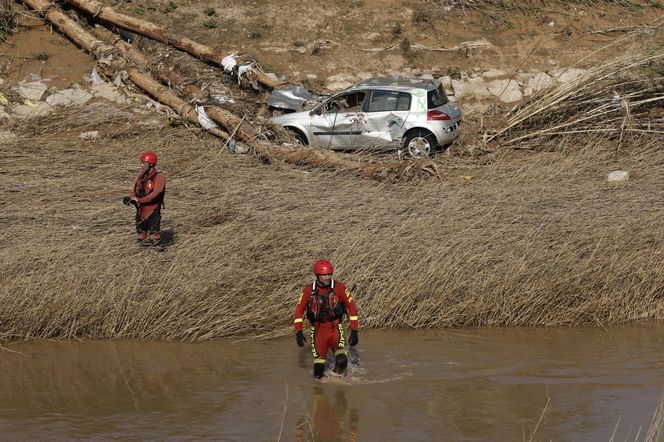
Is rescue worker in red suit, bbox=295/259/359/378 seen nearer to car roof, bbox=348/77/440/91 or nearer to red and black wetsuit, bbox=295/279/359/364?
red and black wetsuit, bbox=295/279/359/364

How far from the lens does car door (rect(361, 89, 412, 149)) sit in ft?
59.0

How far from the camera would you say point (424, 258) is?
40.5 feet

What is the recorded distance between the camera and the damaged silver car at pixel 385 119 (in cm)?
1792

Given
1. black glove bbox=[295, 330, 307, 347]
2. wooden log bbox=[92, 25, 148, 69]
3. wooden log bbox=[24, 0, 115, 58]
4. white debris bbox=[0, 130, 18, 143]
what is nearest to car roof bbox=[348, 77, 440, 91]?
wooden log bbox=[92, 25, 148, 69]

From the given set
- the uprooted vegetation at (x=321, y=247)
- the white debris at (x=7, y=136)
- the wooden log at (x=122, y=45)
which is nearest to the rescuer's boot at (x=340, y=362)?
the uprooted vegetation at (x=321, y=247)

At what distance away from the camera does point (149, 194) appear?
12188 millimetres

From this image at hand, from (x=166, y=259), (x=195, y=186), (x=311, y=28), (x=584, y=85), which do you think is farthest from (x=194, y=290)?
(x=311, y=28)

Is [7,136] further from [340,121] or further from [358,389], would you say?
[358,389]

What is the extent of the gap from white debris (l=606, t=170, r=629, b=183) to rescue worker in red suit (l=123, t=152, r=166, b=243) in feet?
25.2

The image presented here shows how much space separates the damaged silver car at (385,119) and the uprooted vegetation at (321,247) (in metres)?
1.43

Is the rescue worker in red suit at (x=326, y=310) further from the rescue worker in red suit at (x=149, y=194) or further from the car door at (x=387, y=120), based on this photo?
the car door at (x=387, y=120)

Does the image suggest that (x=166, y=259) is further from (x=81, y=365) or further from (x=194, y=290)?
(x=81, y=365)

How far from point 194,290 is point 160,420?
2602mm

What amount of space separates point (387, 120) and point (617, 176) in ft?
14.3
